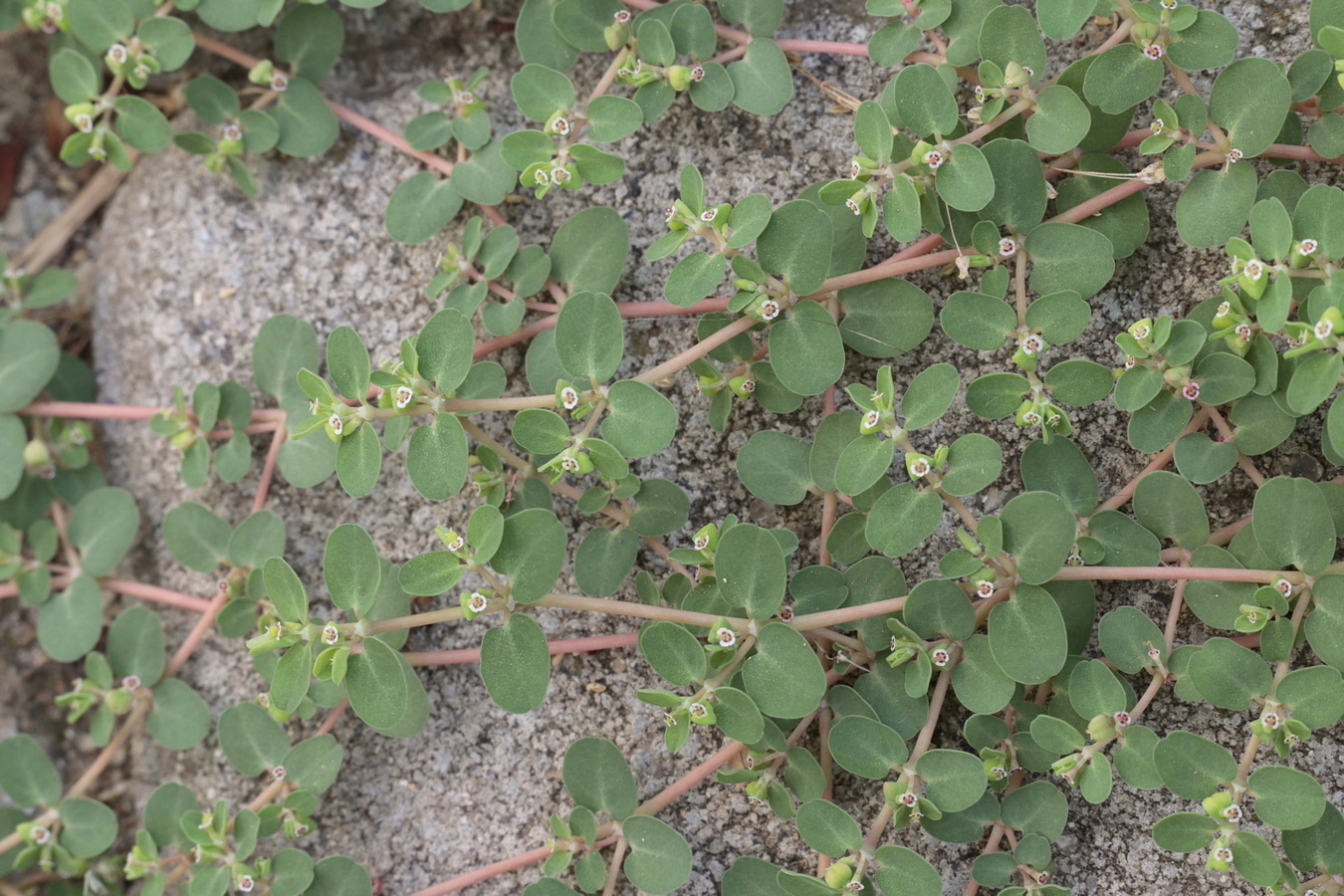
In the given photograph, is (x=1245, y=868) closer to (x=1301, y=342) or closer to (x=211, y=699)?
(x=1301, y=342)

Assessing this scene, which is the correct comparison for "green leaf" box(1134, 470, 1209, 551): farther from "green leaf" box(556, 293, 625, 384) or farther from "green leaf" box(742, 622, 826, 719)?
"green leaf" box(556, 293, 625, 384)

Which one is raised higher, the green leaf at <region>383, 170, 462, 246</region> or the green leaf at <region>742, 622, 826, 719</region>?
the green leaf at <region>383, 170, 462, 246</region>

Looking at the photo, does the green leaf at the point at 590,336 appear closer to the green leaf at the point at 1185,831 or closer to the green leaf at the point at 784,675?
the green leaf at the point at 784,675

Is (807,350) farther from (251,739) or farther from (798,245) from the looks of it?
(251,739)

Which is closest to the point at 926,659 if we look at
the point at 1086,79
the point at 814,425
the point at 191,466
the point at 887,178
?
the point at 814,425

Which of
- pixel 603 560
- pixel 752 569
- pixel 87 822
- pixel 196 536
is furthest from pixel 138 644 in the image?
pixel 752 569

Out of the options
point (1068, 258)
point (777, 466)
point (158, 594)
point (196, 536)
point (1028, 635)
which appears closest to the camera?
point (1028, 635)

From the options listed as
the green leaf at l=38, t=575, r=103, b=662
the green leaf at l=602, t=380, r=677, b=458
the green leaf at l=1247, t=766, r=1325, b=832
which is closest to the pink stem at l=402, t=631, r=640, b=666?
the green leaf at l=602, t=380, r=677, b=458
